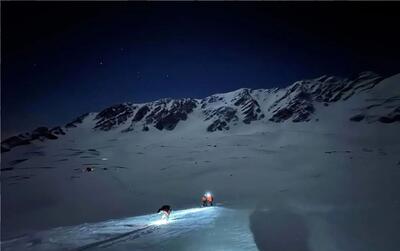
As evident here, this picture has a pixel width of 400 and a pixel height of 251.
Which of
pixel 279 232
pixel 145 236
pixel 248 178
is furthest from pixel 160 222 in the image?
pixel 248 178

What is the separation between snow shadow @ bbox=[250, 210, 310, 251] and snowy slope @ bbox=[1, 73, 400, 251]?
96mm

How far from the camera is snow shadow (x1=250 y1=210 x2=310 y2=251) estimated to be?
15.7m

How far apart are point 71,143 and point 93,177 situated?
92.2 metres

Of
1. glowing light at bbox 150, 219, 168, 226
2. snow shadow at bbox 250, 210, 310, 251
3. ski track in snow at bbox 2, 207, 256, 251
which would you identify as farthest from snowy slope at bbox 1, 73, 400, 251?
glowing light at bbox 150, 219, 168, 226

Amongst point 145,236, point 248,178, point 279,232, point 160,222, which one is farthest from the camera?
point 248,178

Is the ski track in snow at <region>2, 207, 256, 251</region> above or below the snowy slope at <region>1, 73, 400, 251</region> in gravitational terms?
above

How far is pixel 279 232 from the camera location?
58.9 ft

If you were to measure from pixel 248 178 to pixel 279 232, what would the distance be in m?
85.6

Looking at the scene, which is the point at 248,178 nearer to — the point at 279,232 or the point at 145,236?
the point at 279,232

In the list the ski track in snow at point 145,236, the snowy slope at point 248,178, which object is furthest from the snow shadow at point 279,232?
the ski track in snow at point 145,236

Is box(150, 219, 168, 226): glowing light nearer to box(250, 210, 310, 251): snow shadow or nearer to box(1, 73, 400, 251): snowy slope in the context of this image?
box(1, 73, 400, 251): snowy slope

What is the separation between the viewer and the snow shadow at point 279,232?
1566 cm

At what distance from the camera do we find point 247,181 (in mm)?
98125

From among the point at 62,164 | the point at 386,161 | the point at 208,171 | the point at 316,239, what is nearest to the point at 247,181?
the point at 208,171
